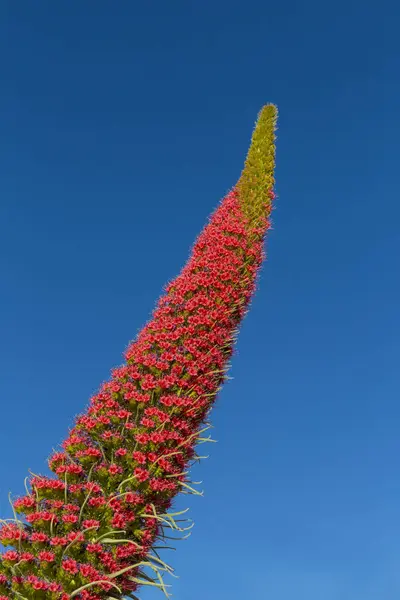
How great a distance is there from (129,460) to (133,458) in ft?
0.28

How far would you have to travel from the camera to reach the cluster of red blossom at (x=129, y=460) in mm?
7684

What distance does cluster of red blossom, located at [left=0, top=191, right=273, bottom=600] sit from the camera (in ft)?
25.2

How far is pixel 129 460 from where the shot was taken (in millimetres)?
8625

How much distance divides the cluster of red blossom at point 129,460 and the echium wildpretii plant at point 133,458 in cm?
1

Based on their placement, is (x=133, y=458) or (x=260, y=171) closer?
(x=133, y=458)

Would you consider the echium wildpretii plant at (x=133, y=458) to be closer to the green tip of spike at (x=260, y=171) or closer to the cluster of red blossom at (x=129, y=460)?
the cluster of red blossom at (x=129, y=460)

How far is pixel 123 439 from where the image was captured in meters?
8.91

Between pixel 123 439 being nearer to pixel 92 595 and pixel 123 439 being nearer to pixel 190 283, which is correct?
pixel 92 595

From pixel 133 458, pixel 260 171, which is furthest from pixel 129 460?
pixel 260 171

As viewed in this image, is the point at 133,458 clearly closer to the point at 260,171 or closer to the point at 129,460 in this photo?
the point at 129,460

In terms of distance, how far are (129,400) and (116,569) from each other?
2.34m

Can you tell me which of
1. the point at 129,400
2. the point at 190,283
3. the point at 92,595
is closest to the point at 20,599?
the point at 92,595

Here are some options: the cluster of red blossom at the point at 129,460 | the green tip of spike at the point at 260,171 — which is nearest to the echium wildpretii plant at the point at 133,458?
the cluster of red blossom at the point at 129,460

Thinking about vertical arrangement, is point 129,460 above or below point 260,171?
below
